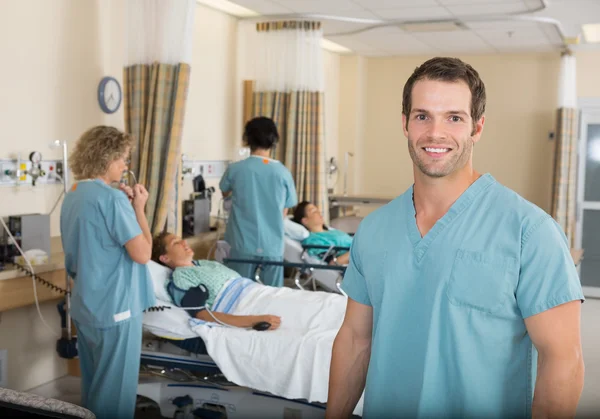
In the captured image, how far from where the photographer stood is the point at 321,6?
527 centimetres

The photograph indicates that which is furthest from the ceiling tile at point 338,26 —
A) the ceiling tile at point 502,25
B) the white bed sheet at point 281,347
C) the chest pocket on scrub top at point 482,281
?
the chest pocket on scrub top at point 482,281

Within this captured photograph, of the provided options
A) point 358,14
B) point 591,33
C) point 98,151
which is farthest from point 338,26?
point 98,151

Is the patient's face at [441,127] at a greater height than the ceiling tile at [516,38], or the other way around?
the ceiling tile at [516,38]

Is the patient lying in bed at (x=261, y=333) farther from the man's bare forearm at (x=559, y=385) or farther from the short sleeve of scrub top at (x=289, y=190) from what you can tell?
the man's bare forearm at (x=559, y=385)

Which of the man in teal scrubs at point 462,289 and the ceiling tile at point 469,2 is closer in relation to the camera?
the man in teal scrubs at point 462,289

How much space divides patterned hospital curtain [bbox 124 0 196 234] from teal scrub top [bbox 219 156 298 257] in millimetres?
500

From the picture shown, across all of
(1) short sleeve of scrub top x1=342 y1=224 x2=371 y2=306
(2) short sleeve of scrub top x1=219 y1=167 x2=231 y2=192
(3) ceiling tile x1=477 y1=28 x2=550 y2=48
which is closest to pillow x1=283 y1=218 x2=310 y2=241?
(2) short sleeve of scrub top x1=219 y1=167 x2=231 y2=192

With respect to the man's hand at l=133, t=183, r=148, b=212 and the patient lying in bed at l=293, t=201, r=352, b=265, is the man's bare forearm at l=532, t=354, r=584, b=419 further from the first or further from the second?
the patient lying in bed at l=293, t=201, r=352, b=265

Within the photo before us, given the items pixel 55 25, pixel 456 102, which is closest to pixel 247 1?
pixel 55 25

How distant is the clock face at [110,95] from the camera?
4.34m

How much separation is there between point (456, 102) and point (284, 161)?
4.55 meters

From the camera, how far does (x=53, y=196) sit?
4.06 meters

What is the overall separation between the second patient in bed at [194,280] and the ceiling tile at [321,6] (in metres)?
2.22

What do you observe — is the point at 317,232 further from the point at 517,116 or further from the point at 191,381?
the point at 517,116
